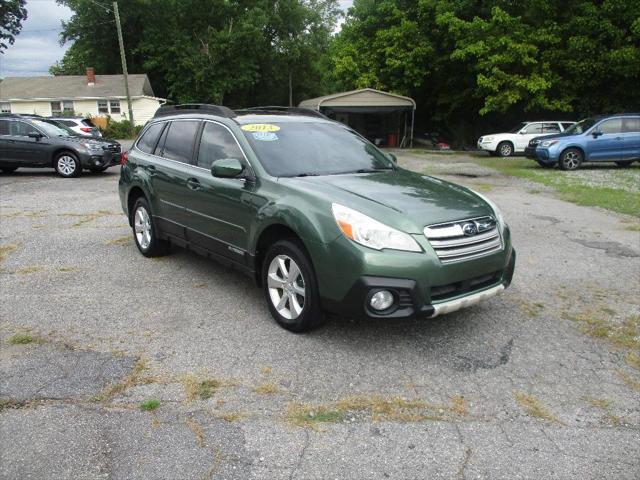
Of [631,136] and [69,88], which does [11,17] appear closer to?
[69,88]

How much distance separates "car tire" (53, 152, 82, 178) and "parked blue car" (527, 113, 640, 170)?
1390 cm

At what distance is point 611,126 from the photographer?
16.1 m

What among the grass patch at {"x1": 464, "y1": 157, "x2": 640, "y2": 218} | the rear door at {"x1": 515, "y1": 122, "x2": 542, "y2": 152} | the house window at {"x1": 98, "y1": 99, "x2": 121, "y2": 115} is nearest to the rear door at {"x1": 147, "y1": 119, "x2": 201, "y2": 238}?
the grass patch at {"x1": 464, "y1": 157, "x2": 640, "y2": 218}

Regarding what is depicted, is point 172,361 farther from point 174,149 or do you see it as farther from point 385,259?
point 174,149

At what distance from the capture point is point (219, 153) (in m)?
4.83

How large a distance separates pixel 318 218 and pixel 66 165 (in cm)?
1277

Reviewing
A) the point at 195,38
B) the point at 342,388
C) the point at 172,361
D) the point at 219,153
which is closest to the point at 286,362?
the point at 342,388

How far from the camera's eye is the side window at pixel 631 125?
631 inches

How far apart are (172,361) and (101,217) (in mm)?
5847

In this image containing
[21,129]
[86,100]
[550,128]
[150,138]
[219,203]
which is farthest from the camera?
[86,100]

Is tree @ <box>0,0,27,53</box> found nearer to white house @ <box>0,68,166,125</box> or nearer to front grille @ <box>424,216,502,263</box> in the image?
white house @ <box>0,68,166,125</box>

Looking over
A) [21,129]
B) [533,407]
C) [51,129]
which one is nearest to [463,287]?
[533,407]

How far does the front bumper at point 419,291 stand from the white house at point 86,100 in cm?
4122

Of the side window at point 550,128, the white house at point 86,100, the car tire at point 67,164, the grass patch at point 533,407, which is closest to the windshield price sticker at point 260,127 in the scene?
the grass patch at point 533,407
